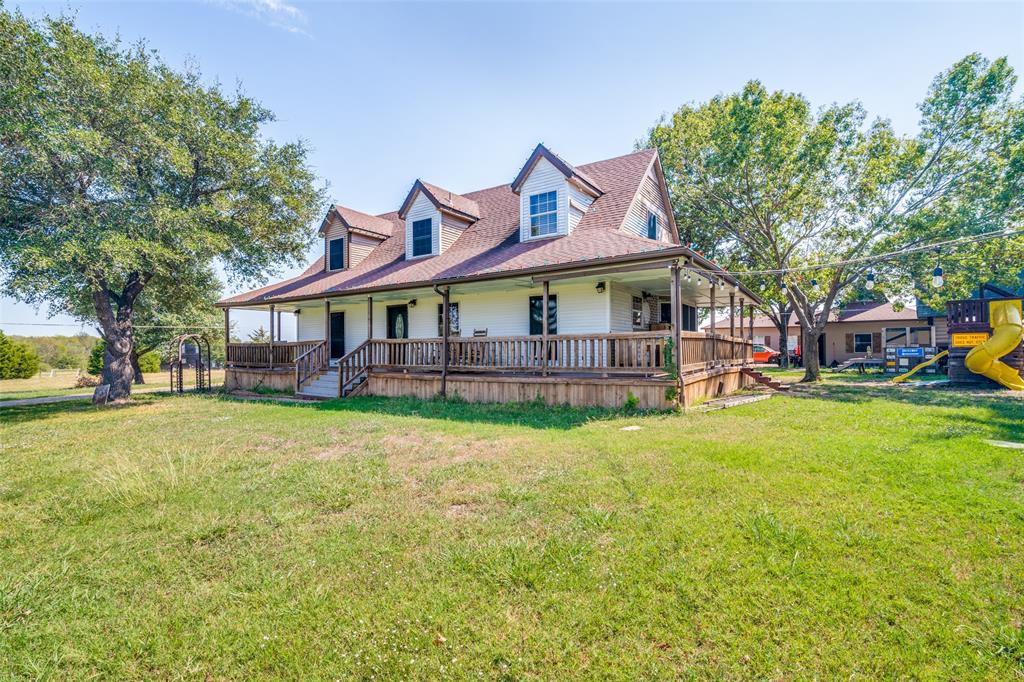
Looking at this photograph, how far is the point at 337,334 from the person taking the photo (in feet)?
60.9

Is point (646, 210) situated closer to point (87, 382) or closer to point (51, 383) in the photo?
point (87, 382)

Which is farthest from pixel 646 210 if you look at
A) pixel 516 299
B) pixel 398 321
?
pixel 398 321

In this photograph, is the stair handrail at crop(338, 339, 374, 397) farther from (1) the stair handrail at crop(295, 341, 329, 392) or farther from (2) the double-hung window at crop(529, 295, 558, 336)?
(2) the double-hung window at crop(529, 295, 558, 336)

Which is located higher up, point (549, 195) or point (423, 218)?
point (423, 218)

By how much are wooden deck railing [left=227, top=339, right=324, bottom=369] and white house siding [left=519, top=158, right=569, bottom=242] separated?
8884 millimetres

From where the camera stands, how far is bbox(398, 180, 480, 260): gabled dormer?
1639 centimetres

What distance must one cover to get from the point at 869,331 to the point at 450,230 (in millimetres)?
30372

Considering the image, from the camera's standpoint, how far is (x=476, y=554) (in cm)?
372

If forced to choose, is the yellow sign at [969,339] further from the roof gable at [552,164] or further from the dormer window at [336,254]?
the dormer window at [336,254]

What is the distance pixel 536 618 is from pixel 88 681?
2.63m

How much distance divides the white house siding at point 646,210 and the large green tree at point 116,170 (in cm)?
1171

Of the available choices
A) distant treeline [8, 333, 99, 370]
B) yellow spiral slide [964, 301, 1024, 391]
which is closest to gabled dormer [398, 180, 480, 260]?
yellow spiral slide [964, 301, 1024, 391]

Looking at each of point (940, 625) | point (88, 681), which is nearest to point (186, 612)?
point (88, 681)

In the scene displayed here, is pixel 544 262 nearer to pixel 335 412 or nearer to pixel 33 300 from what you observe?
pixel 335 412
